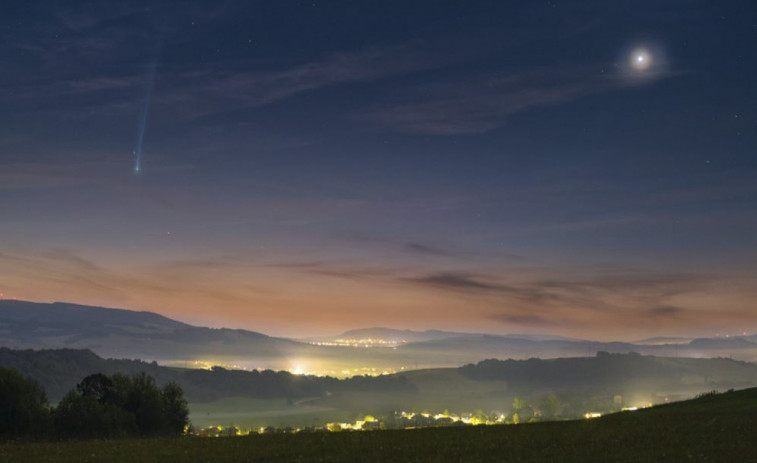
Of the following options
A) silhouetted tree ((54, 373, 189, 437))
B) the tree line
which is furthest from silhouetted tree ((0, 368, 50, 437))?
silhouetted tree ((54, 373, 189, 437))

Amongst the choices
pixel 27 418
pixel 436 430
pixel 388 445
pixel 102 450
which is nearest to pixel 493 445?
pixel 388 445

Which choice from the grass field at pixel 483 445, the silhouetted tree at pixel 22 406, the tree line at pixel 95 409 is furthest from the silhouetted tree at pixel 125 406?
the grass field at pixel 483 445

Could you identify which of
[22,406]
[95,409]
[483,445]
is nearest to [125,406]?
[95,409]

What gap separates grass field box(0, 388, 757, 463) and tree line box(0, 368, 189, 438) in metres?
24.4

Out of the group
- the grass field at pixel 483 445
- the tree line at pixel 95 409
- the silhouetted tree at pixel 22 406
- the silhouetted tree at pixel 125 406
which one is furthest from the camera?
the silhouetted tree at pixel 125 406

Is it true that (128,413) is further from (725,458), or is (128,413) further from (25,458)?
(725,458)

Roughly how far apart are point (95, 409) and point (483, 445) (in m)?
50.0

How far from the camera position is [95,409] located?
A: 217 feet

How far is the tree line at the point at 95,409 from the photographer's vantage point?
61.7 m

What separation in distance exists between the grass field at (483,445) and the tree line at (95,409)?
24.4 metres

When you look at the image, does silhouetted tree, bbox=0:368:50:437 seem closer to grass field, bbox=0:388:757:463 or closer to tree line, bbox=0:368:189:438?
tree line, bbox=0:368:189:438

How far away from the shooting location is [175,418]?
7650 cm

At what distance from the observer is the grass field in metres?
28.0

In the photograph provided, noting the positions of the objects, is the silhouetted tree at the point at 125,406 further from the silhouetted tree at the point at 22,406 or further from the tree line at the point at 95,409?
the silhouetted tree at the point at 22,406
